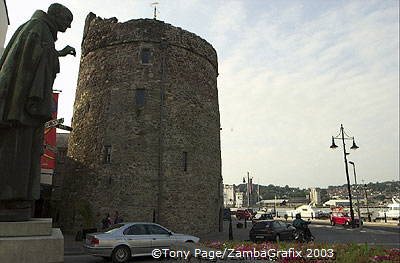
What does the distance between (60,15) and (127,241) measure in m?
7.75

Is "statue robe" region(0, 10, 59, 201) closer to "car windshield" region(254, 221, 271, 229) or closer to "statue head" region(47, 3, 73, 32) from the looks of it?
"statue head" region(47, 3, 73, 32)

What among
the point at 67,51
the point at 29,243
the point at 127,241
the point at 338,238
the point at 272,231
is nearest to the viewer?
the point at 29,243

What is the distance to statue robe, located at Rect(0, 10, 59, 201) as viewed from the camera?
4.14 metres

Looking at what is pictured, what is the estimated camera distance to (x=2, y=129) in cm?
422

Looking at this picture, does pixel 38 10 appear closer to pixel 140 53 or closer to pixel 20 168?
pixel 20 168

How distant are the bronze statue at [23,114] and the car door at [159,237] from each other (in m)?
7.06

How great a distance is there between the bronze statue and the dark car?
13891mm

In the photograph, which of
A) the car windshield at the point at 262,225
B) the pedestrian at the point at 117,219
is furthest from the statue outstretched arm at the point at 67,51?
the pedestrian at the point at 117,219

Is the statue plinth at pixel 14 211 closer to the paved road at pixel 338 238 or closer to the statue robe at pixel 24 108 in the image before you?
the statue robe at pixel 24 108

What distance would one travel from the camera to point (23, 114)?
4.23 m

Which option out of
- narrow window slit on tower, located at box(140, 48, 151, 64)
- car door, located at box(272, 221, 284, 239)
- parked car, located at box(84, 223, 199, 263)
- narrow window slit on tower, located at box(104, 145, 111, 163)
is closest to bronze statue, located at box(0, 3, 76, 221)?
parked car, located at box(84, 223, 199, 263)

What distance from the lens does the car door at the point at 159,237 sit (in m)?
10.8

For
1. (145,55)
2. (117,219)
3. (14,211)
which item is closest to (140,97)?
(145,55)

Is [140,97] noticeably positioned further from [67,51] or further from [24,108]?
[24,108]
